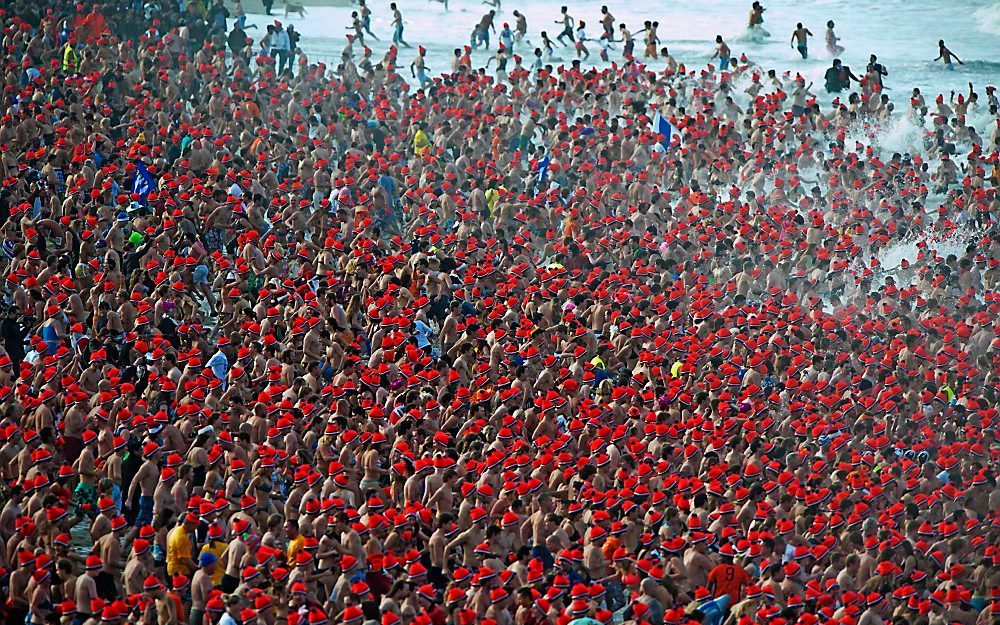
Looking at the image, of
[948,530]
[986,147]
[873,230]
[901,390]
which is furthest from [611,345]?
[986,147]

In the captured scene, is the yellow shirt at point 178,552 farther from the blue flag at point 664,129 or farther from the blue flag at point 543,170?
the blue flag at point 664,129

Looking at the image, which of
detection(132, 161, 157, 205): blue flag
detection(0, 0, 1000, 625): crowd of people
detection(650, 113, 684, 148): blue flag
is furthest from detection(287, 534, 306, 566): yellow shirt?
detection(650, 113, 684, 148): blue flag

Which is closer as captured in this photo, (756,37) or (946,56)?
(946,56)

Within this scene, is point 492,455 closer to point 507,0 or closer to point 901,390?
point 901,390

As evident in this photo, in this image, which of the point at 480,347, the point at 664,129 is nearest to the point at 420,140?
the point at 664,129

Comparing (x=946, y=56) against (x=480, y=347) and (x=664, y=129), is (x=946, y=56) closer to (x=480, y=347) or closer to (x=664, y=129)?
(x=664, y=129)

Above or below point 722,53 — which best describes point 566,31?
above

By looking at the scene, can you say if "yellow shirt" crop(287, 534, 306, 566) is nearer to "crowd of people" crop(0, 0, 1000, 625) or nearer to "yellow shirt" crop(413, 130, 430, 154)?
"crowd of people" crop(0, 0, 1000, 625)
